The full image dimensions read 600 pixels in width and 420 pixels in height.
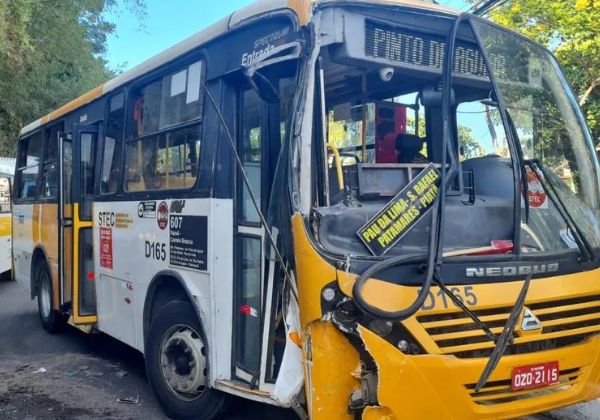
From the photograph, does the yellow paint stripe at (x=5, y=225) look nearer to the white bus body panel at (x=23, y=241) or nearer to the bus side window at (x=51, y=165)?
the white bus body panel at (x=23, y=241)

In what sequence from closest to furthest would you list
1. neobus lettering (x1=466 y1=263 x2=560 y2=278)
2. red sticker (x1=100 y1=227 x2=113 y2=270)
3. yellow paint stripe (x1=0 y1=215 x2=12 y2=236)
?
1. neobus lettering (x1=466 y1=263 x2=560 y2=278)
2. red sticker (x1=100 y1=227 x2=113 y2=270)
3. yellow paint stripe (x1=0 y1=215 x2=12 y2=236)

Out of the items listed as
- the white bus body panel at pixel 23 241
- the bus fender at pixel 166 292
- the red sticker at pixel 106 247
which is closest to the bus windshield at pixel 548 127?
the bus fender at pixel 166 292

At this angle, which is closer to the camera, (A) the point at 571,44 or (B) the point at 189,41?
(B) the point at 189,41

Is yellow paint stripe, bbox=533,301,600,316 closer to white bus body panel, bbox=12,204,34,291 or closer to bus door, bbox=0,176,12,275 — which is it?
white bus body panel, bbox=12,204,34,291

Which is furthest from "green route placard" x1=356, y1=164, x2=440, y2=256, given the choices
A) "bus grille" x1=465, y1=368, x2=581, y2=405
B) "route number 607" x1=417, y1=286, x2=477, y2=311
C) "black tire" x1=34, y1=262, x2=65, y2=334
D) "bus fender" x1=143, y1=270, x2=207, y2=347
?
"black tire" x1=34, y1=262, x2=65, y2=334

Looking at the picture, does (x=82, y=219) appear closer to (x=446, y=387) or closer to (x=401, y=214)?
(x=401, y=214)

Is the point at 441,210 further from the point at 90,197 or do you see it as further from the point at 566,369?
the point at 90,197

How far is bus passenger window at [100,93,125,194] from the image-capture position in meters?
5.82

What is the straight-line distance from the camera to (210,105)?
4375mm

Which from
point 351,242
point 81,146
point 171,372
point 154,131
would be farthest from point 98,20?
point 351,242

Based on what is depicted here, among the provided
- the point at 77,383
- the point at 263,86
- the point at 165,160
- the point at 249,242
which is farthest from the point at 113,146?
the point at 263,86

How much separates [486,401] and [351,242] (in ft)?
3.66

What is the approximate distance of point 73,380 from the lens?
6.06 meters

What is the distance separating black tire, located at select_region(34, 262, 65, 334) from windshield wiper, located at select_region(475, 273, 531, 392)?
597cm
